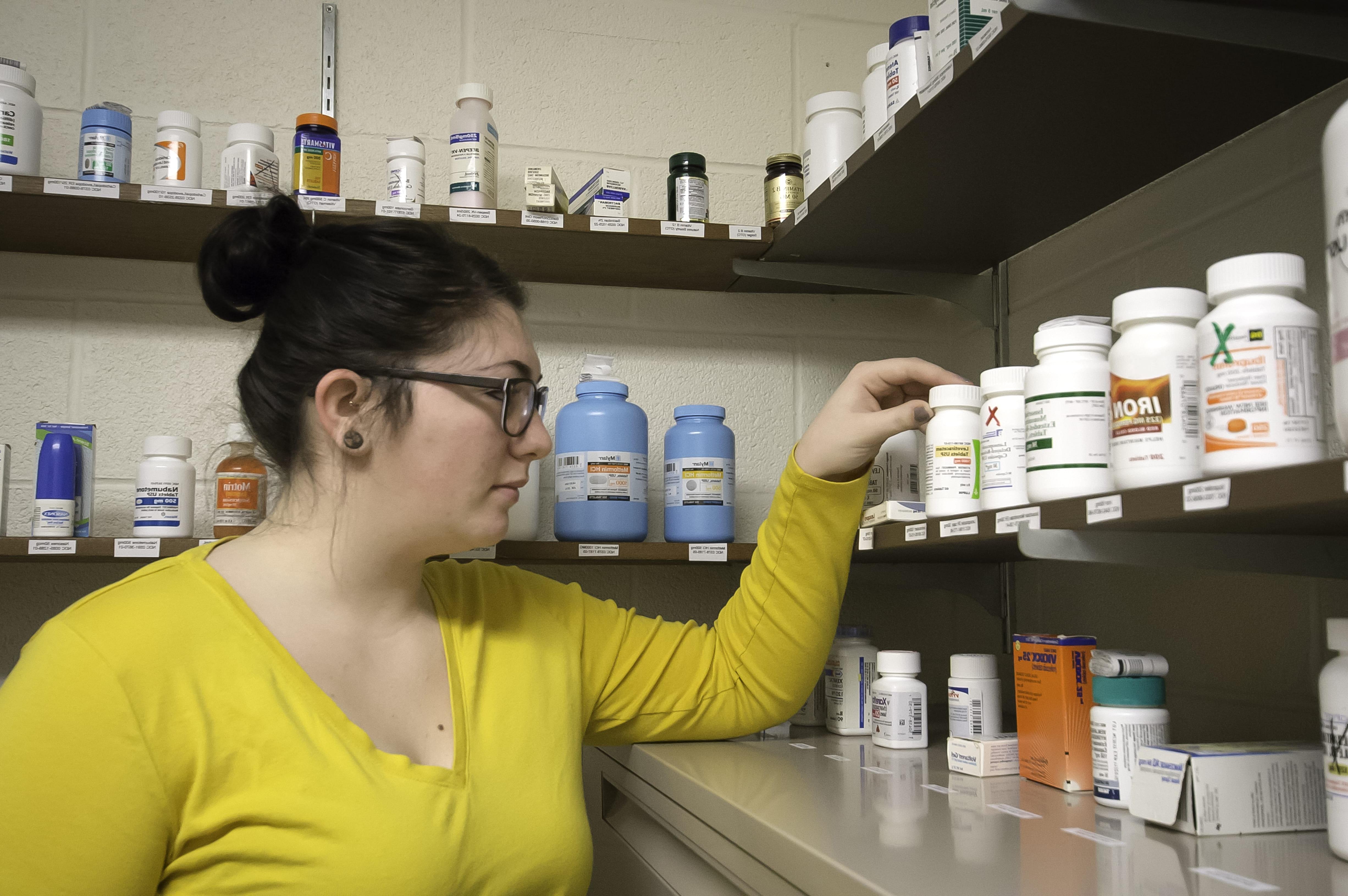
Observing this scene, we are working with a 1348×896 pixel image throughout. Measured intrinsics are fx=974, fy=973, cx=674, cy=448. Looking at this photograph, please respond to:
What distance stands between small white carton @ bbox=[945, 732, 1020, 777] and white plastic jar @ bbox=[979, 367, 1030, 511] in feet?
1.10

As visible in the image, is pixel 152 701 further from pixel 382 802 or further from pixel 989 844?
pixel 989 844

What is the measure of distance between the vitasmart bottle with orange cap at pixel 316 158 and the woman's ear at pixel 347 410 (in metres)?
0.66

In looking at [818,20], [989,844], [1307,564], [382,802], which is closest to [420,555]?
[382,802]

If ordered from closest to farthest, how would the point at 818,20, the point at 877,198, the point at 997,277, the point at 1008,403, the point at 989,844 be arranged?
the point at 989,844 → the point at 1008,403 → the point at 877,198 → the point at 997,277 → the point at 818,20

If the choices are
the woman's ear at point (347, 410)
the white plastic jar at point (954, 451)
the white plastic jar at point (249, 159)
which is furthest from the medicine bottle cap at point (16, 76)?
the white plastic jar at point (954, 451)

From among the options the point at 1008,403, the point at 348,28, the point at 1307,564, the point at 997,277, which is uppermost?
the point at 348,28

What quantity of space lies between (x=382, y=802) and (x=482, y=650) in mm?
250

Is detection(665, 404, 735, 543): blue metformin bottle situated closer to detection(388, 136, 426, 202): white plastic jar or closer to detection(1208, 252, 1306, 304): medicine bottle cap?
detection(388, 136, 426, 202): white plastic jar

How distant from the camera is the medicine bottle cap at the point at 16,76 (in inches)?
59.6

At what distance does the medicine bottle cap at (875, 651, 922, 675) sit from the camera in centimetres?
138

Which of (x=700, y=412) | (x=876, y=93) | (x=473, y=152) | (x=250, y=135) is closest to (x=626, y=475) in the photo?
(x=700, y=412)

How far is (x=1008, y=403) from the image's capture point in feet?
3.41

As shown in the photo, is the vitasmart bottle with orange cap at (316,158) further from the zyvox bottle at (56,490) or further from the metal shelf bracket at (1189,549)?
the metal shelf bracket at (1189,549)

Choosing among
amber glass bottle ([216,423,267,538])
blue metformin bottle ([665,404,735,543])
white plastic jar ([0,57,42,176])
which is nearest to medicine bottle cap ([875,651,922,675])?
blue metformin bottle ([665,404,735,543])
